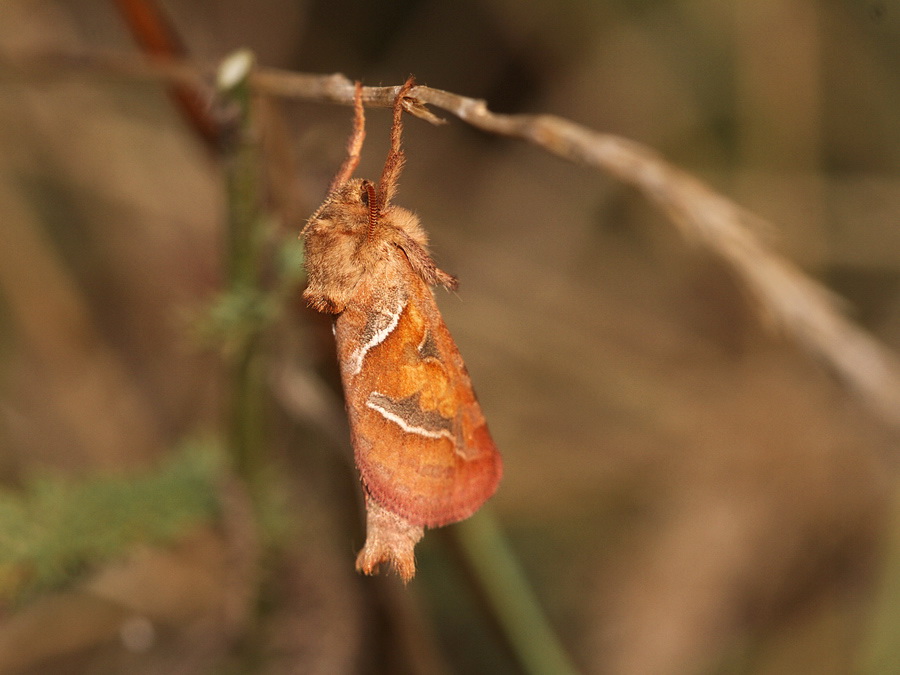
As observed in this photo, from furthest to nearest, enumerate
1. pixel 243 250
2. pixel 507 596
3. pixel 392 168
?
pixel 507 596 → pixel 243 250 → pixel 392 168

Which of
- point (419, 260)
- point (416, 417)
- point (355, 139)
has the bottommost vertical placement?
point (416, 417)

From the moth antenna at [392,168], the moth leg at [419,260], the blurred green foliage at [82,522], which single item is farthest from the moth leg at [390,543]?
the blurred green foliage at [82,522]

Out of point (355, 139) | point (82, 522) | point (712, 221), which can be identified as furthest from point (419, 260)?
point (82, 522)

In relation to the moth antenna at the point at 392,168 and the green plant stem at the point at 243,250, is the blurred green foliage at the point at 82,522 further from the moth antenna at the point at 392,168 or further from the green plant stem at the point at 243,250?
the moth antenna at the point at 392,168

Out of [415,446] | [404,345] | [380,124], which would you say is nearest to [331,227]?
[404,345]

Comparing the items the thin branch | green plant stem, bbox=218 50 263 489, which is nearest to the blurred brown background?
green plant stem, bbox=218 50 263 489

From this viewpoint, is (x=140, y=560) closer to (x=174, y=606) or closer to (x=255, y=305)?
(x=174, y=606)

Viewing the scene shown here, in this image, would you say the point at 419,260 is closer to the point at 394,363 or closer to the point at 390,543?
the point at 394,363

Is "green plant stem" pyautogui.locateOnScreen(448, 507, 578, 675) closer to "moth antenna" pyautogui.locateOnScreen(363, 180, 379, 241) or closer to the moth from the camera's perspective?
the moth
